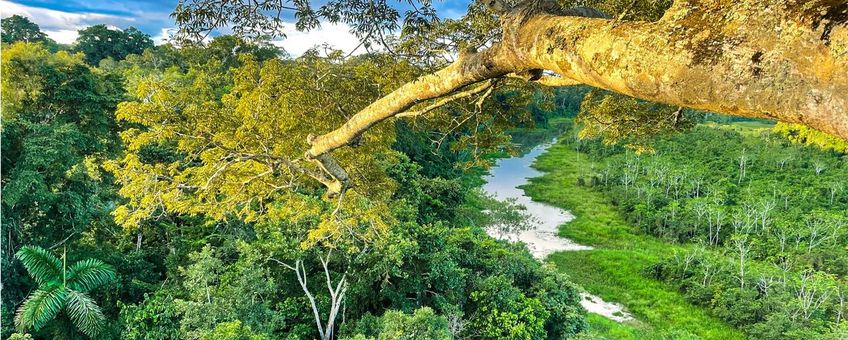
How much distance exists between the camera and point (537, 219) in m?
23.0

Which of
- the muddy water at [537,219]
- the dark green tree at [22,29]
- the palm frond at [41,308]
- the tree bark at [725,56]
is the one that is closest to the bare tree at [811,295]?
the muddy water at [537,219]

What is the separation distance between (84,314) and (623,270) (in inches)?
623

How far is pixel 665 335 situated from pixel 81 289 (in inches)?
513

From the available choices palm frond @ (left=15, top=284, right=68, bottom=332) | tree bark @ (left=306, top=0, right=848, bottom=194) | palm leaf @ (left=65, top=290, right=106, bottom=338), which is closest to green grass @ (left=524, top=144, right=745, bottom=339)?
palm leaf @ (left=65, top=290, right=106, bottom=338)

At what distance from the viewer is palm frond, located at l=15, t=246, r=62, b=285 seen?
8.18 metres

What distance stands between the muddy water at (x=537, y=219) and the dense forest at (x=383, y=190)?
610mm

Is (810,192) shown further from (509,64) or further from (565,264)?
(509,64)

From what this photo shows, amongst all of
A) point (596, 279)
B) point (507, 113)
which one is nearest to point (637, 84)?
point (507, 113)

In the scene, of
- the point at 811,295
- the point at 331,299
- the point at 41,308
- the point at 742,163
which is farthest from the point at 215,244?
the point at 742,163

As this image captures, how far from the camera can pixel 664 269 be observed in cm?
1720

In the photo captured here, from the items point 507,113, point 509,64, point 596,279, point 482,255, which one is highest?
point 509,64

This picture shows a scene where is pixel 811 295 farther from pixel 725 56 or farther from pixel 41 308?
pixel 41 308

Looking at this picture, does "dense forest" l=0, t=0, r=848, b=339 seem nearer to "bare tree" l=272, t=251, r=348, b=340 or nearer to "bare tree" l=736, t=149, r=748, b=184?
"bare tree" l=272, t=251, r=348, b=340

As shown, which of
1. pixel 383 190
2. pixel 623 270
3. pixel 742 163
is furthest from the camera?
pixel 742 163
